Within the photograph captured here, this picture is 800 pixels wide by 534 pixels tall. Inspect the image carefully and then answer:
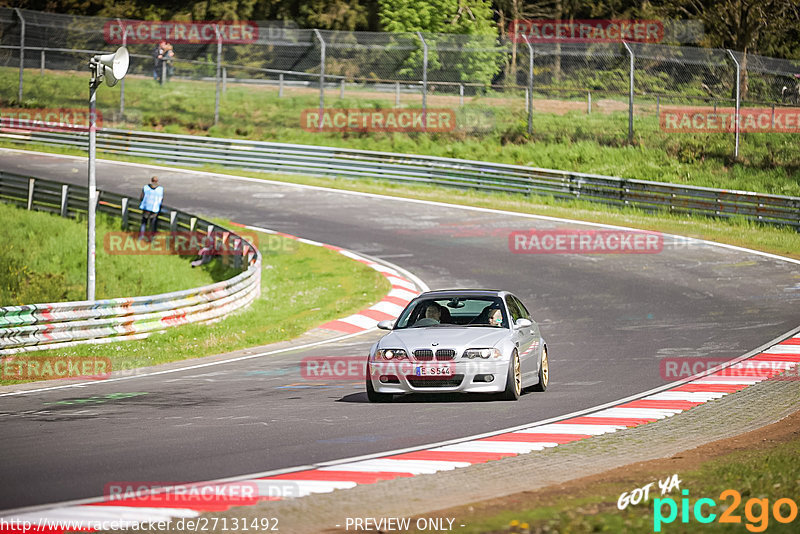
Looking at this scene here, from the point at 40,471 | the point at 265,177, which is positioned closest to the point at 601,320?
the point at 40,471

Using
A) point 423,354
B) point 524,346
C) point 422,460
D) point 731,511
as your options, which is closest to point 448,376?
point 423,354

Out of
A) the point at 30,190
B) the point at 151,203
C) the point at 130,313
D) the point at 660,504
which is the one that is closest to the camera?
the point at 660,504

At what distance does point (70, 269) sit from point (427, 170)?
13400 mm

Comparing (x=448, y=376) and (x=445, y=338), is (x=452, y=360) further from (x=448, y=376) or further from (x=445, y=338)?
(x=445, y=338)

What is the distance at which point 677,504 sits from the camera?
22.2 feet

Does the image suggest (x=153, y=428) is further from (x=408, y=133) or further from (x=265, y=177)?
Result: (x=408, y=133)

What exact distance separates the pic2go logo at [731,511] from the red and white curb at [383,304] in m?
12.4

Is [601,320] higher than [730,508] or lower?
lower

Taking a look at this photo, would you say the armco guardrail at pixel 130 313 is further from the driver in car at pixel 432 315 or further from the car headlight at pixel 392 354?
the car headlight at pixel 392 354

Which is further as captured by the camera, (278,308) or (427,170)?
(427,170)

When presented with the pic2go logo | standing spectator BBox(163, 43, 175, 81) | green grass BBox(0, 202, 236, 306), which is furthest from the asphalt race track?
standing spectator BBox(163, 43, 175, 81)

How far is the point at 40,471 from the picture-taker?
8.46 meters

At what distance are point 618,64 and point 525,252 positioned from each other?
11113 mm

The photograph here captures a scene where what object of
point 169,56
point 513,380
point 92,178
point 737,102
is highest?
point 169,56
